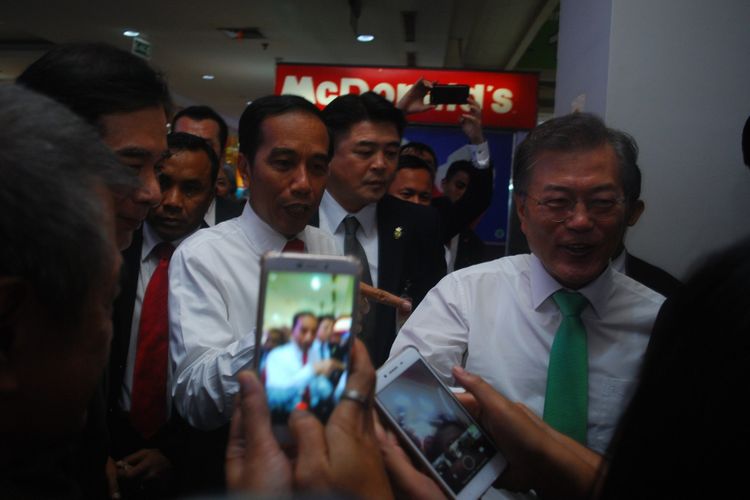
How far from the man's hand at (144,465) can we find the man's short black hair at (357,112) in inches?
54.2

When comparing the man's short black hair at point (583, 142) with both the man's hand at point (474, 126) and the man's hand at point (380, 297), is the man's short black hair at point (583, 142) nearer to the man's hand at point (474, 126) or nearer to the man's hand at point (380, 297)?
the man's hand at point (380, 297)

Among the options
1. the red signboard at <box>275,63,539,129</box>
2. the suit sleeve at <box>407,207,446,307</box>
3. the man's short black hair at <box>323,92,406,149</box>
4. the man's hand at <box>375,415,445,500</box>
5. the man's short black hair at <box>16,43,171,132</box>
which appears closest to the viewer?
the man's hand at <box>375,415,445,500</box>

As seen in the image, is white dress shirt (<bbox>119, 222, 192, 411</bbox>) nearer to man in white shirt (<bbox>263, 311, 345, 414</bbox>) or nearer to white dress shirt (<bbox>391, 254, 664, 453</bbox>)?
white dress shirt (<bbox>391, 254, 664, 453</bbox>)

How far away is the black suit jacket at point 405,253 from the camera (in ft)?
7.04

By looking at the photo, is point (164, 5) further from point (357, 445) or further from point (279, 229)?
point (357, 445)

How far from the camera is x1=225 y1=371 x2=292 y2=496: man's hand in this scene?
2.32 ft

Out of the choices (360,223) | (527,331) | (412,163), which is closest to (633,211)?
(527,331)

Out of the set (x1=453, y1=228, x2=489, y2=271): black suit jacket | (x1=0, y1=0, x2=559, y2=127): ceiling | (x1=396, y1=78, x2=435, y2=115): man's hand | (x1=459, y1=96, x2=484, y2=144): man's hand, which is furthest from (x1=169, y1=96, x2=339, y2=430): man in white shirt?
(x1=0, y1=0, x2=559, y2=127): ceiling

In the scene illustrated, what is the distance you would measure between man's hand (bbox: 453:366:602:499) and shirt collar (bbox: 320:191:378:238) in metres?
1.26

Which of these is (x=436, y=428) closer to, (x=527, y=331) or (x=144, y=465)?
(x=527, y=331)

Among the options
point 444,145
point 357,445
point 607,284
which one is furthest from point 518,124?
point 357,445

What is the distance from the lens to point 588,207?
150 cm

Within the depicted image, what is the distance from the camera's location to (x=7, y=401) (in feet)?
2.21

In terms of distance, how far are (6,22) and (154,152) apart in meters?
7.46
